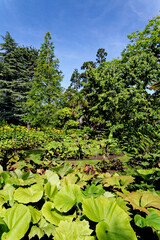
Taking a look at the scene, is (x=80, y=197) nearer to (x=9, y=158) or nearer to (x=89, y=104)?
(x=9, y=158)

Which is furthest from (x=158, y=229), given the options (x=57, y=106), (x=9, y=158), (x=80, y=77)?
(x=80, y=77)

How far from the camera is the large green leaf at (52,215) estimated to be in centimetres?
83

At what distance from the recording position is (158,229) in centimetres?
69

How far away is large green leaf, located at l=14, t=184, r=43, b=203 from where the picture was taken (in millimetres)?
905

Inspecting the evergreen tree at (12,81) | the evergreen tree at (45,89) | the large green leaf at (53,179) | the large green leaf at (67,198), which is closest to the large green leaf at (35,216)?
the large green leaf at (67,198)

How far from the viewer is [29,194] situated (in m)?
0.99

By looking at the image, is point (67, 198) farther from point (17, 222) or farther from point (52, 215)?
point (17, 222)

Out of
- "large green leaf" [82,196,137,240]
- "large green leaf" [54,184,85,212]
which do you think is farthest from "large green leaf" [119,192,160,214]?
"large green leaf" [54,184,85,212]

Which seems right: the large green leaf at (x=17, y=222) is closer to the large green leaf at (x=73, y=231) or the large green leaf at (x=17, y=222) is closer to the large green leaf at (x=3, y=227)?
the large green leaf at (x=3, y=227)

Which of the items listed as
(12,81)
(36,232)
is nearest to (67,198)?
(36,232)

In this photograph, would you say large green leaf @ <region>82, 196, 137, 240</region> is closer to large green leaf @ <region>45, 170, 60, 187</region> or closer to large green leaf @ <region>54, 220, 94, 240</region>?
large green leaf @ <region>54, 220, 94, 240</region>

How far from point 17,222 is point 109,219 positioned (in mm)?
523

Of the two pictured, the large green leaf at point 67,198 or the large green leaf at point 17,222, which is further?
the large green leaf at point 67,198

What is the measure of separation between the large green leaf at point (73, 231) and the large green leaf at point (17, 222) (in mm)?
181
